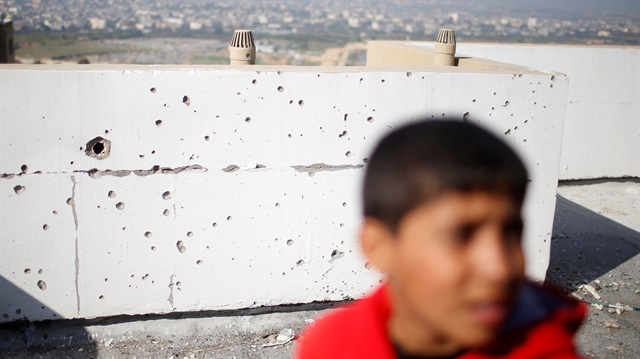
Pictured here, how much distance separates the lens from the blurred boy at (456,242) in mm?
945

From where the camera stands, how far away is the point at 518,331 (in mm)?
1071

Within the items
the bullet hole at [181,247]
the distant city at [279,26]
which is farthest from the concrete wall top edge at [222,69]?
the distant city at [279,26]

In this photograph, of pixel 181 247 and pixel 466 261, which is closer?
pixel 466 261

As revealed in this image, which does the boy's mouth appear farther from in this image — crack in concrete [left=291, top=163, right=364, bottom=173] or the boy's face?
crack in concrete [left=291, top=163, right=364, bottom=173]

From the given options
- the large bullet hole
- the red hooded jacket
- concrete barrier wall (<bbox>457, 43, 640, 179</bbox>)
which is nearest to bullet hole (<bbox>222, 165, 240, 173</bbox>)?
the large bullet hole

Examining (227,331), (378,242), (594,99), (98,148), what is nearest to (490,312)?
(378,242)

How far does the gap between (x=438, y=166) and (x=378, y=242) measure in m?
0.19

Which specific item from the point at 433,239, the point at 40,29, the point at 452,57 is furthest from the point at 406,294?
the point at 40,29

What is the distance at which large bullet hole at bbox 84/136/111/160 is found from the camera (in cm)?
376

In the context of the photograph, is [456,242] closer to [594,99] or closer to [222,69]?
[222,69]

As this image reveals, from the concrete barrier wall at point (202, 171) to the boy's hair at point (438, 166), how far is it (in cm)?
297

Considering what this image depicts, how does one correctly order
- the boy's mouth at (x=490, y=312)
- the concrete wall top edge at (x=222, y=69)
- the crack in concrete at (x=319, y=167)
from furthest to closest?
the crack in concrete at (x=319, y=167), the concrete wall top edge at (x=222, y=69), the boy's mouth at (x=490, y=312)

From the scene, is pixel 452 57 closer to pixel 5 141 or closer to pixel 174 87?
pixel 174 87

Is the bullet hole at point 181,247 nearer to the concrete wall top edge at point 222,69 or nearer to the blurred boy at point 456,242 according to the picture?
the concrete wall top edge at point 222,69
